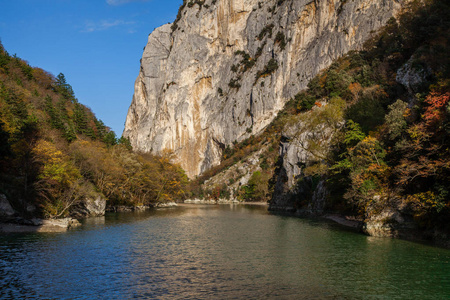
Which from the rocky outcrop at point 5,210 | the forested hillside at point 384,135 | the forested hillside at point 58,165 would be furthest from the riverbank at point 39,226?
the forested hillside at point 384,135

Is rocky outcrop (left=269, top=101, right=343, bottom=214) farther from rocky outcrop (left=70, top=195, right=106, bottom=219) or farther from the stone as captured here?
the stone

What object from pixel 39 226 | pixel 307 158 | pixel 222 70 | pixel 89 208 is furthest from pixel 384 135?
pixel 222 70

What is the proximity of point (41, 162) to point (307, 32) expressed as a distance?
8679 cm

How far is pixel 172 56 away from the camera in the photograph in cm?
14438

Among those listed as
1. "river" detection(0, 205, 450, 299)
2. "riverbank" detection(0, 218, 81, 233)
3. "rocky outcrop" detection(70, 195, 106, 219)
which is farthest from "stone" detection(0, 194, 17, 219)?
"rocky outcrop" detection(70, 195, 106, 219)

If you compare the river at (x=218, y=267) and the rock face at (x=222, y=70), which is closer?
the river at (x=218, y=267)

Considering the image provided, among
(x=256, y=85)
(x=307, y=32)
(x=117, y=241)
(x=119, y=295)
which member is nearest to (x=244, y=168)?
(x=256, y=85)

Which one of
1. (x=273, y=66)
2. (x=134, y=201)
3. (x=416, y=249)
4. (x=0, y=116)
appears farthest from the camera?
(x=273, y=66)

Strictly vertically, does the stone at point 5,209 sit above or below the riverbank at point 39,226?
above

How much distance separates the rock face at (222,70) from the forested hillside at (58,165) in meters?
32.8

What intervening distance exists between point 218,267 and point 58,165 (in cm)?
2330

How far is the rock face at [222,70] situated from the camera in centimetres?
9825

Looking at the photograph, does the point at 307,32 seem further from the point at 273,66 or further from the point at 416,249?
the point at 416,249

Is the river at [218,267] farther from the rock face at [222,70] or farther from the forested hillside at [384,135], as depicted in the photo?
the rock face at [222,70]
